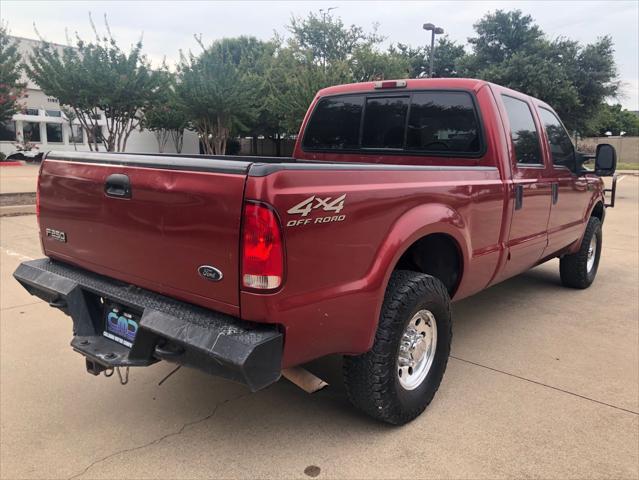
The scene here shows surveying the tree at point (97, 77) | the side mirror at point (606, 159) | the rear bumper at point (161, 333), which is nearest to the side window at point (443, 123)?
the side mirror at point (606, 159)

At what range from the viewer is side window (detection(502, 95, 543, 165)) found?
12.9 ft

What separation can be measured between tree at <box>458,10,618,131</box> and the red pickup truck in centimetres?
2086

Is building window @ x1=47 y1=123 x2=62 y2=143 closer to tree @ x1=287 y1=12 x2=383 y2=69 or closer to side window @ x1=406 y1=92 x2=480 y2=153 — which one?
tree @ x1=287 y1=12 x2=383 y2=69

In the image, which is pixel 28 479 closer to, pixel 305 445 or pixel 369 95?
pixel 305 445

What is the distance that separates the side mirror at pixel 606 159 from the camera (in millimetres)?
5012

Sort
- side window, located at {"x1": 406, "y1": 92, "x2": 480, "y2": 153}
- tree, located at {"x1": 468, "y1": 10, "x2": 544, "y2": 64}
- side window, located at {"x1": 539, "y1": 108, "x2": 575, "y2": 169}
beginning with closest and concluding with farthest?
side window, located at {"x1": 406, "y1": 92, "x2": 480, "y2": 153}, side window, located at {"x1": 539, "y1": 108, "x2": 575, "y2": 169}, tree, located at {"x1": 468, "y1": 10, "x2": 544, "y2": 64}

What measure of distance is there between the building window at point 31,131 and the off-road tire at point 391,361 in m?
43.1

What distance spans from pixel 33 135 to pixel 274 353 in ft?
148

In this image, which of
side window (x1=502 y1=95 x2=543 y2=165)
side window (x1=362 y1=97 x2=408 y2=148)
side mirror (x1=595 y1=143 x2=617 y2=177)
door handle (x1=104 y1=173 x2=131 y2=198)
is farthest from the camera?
side mirror (x1=595 y1=143 x2=617 y2=177)

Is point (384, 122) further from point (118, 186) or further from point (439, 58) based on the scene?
point (439, 58)

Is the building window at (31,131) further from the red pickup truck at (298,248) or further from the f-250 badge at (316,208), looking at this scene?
the f-250 badge at (316,208)

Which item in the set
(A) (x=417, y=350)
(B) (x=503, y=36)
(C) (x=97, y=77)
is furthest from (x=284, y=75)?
(A) (x=417, y=350)

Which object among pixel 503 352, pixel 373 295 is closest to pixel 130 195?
pixel 373 295

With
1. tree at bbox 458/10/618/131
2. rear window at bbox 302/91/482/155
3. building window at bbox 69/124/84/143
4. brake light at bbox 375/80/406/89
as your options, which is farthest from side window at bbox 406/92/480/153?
building window at bbox 69/124/84/143
